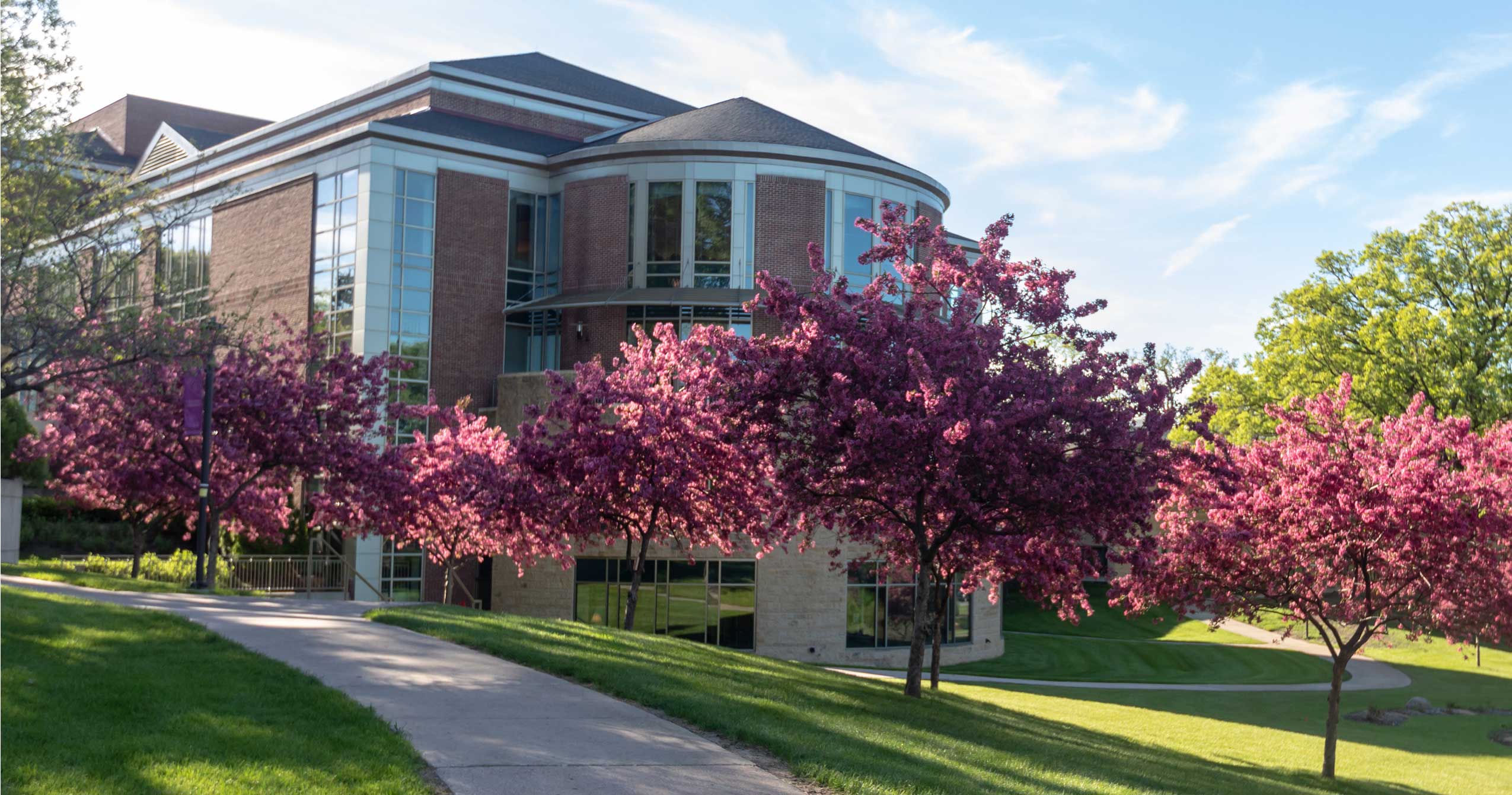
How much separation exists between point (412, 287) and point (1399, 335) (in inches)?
1248

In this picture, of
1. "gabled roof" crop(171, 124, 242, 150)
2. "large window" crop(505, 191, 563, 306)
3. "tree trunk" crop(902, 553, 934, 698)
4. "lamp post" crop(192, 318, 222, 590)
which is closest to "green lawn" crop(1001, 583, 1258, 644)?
"large window" crop(505, 191, 563, 306)

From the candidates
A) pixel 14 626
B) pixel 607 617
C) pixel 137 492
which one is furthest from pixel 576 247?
pixel 14 626

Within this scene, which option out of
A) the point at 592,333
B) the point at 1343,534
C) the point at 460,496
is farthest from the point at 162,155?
the point at 1343,534

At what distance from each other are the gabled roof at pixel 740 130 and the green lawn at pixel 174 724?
32.4 m

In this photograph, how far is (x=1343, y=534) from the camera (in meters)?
19.8

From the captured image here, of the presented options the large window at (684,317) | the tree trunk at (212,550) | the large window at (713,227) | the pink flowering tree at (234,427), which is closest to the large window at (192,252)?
the large window at (684,317)

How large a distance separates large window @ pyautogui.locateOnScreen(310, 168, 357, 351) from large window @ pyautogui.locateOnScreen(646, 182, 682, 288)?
30.9ft

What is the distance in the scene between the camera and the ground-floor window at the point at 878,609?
36906 mm

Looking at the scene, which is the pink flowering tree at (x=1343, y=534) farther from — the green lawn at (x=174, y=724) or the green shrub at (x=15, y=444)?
the green shrub at (x=15, y=444)

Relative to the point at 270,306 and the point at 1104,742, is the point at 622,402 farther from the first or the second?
the point at 270,306

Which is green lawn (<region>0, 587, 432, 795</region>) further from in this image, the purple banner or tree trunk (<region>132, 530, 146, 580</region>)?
tree trunk (<region>132, 530, 146, 580</region>)

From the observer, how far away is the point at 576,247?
44406 mm

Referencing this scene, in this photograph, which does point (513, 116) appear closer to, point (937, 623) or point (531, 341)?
point (531, 341)

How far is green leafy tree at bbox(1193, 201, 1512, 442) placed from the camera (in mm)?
40719
